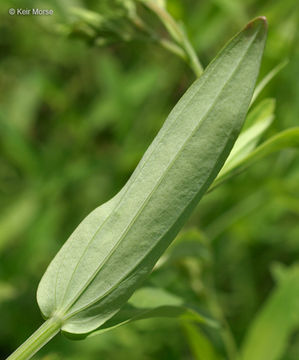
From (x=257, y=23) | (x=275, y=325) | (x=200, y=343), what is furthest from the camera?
(x=275, y=325)

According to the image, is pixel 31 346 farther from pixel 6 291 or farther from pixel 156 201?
pixel 6 291

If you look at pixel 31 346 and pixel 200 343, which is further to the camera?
pixel 200 343

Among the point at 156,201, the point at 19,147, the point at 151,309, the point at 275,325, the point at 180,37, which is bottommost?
the point at 275,325

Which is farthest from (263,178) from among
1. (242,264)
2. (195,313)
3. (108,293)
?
(108,293)

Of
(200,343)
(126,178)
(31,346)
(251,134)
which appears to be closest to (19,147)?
(126,178)

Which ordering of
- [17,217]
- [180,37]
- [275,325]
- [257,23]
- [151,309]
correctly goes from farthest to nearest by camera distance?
[17,217] → [275,325] → [180,37] → [151,309] → [257,23]

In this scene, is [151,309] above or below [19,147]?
below
